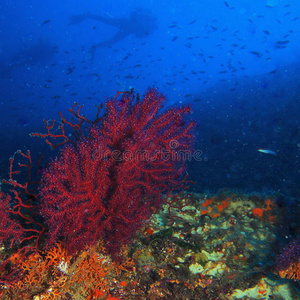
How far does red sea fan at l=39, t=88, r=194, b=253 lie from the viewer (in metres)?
3.32

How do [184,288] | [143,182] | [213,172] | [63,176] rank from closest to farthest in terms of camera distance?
1. [63,176]
2. [184,288]
3. [143,182]
4. [213,172]

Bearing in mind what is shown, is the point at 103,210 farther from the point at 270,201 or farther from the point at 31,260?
the point at 270,201

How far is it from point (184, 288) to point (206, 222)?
5.78ft

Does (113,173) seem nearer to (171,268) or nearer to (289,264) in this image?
(171,268)

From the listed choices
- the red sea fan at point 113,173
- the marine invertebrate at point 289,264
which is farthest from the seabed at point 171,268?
the red sea fan at point 113,173

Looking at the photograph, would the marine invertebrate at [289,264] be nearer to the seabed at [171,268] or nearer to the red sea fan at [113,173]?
the seabed at [171,268]

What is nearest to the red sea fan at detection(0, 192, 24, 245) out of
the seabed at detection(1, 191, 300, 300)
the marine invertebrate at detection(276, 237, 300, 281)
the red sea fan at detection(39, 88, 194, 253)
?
the seabed at detection(1, 191, 300, 300)

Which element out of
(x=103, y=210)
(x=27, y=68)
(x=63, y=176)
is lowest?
(x=27, y=68)

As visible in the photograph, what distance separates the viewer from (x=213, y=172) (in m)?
13.5

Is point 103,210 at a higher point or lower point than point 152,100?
lower

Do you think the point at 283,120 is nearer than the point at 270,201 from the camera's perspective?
No

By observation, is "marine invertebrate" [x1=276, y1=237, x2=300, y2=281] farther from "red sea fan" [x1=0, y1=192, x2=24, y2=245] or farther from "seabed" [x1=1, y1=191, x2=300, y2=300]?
"red sea fan" [x1=0, y1=192, x2=24, y2=245]

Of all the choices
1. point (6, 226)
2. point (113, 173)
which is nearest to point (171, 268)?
point (113, 173)

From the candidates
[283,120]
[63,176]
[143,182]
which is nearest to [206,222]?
[143,182]
